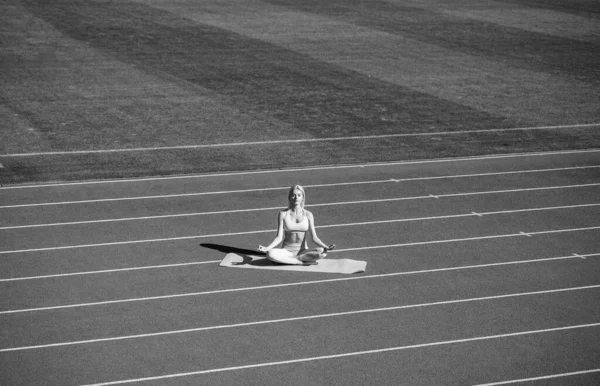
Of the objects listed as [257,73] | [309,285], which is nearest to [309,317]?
[309,285]

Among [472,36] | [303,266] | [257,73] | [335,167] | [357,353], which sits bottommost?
[357,353]

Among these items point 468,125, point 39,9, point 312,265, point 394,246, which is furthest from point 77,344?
point 39,9

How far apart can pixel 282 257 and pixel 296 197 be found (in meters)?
0.86

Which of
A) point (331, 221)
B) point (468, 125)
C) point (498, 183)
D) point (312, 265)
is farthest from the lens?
point (468, 125)

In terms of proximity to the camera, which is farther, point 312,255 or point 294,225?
point 294,225

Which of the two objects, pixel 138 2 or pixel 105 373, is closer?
pixel 105 373

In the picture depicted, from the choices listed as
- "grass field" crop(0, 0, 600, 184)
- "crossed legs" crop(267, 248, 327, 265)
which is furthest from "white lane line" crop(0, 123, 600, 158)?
"crossed legs" crop(267, 248, 327, 265)

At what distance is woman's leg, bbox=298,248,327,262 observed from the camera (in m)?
13.1

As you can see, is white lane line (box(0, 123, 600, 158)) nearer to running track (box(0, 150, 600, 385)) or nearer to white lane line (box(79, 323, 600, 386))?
running track (box(0, 150, 600, 385))

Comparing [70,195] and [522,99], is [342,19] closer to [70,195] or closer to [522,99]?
[522,99]

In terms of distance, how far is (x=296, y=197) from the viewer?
13172 millimetres

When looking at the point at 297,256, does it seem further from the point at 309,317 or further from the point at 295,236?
the point at 309,317

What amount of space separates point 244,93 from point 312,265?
38.5 ft

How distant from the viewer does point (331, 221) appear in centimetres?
1538
